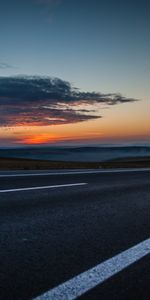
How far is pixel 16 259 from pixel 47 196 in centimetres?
403

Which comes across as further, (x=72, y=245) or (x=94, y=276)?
(x=72, y=245)

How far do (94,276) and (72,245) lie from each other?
36.7 inches

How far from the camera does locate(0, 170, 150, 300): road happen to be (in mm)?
2908

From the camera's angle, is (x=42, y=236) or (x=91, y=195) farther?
(x=91, y=195)

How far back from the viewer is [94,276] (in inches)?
124

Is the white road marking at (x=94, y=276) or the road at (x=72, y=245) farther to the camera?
the road at (x=72, y=245)

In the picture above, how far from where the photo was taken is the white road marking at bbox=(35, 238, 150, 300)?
9.07 feet

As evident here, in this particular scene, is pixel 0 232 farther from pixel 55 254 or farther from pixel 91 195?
pixel 91 195

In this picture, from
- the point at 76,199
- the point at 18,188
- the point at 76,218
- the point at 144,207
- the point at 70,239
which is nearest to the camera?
the point at 70,239

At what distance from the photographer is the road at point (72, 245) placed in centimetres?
291

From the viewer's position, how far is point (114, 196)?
8016 millimetres

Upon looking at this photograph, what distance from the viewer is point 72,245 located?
13.3ft

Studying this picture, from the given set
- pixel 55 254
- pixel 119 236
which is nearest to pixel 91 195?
pixel 119 236

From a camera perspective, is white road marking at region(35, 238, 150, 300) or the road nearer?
white road marking at region(35, 238, 150, 300)
